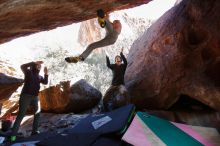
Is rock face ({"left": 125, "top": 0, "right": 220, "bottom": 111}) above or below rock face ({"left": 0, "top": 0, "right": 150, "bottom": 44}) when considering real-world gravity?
below

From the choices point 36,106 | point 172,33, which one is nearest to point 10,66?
point 36,106

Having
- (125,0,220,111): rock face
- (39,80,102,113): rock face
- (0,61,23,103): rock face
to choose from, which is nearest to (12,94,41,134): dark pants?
(0,61,23,103): rock face

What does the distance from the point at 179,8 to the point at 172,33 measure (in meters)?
1.16

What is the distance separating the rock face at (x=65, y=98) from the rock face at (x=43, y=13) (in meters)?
2.82

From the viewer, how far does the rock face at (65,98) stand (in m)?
12.4

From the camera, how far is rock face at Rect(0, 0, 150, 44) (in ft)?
23.9

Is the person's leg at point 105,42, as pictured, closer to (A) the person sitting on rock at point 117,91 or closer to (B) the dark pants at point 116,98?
(A) the person sitting on rock at point 117,91

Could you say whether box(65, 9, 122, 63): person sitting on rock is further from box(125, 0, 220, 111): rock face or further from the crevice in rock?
the crevice in rock

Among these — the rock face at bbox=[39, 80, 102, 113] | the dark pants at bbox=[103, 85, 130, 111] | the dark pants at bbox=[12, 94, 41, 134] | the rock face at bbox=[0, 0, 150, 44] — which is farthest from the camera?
the rock face at bbox=[39, 80, 102, 113]

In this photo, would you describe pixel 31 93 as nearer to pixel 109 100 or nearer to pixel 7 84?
pixel 7 84

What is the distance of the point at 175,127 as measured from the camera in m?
6.66

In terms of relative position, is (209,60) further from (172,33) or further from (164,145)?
(164,145)

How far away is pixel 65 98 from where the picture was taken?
12320 millimetres

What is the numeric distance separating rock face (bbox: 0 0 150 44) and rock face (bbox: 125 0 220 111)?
5.73 ft
